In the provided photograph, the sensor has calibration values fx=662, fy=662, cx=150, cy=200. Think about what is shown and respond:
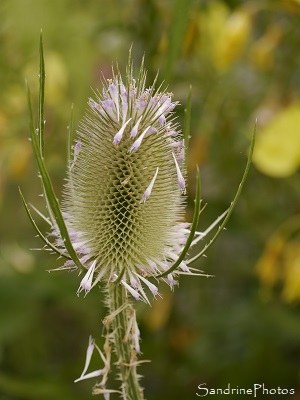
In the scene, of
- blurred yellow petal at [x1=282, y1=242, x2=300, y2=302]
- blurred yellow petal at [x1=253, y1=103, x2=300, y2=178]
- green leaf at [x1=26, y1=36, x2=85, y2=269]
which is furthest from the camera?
blurred yellow petal at [x1=253, y1=103, x2=300, y2=178]

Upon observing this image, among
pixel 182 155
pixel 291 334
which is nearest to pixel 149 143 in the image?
pixel 182 155

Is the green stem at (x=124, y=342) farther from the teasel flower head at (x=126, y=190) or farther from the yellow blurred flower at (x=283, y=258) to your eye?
the yellow blurred flower at (x=283, y=258)

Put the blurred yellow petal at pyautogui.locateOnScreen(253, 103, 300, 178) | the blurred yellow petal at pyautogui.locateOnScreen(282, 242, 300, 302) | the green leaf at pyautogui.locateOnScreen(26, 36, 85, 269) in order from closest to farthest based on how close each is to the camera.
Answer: the green leaf at pyautogui.locateOnScreen(26, 36, 85, 269)
the blurred yellow petal at pyautogui.locateOnScreen(282, 242, 300, 302)
the blurred yellow petal at pyautogui.locateOnScreen(253, 103, 300, 178)

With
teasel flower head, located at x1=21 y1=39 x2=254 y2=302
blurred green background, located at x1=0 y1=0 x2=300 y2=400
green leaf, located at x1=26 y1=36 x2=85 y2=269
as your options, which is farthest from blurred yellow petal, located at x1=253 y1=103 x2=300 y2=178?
green leaf, located at x1=26 y1=36 x2=85 y2=269

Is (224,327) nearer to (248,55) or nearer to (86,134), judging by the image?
(248,55)

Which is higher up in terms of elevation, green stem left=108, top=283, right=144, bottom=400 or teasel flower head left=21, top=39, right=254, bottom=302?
A: teasel flower head left=21, top=39, right=254, bottom=302

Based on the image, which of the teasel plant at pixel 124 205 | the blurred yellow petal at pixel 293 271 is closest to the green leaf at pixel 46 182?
the teasel plant at pixel 124 205

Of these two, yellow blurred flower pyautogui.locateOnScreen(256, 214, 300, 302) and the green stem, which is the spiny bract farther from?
yellow blurred flower pyautogui.locateOnScreen(256, 214, 300, 302)
